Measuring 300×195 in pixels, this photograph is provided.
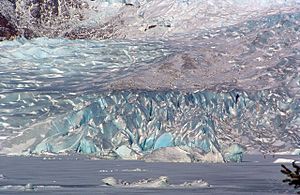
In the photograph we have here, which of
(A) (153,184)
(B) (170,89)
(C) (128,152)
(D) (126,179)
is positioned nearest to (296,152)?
(B) (170,89)

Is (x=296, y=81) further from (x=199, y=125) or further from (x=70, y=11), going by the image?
(x=70, y=11)

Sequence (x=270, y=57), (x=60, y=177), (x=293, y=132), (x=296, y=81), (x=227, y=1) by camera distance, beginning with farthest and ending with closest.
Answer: (x=227, y=1)
(x=270, y=57)
(x=296, y=81)
(x=293, y=132)
(x=60, y=177)

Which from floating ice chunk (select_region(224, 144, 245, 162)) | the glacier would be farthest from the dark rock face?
floating ice chunk (select_region(224, 144, 245, 162))

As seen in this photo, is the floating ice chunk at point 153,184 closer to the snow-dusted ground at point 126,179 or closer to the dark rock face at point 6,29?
the snow-dusted ground at point 126,179

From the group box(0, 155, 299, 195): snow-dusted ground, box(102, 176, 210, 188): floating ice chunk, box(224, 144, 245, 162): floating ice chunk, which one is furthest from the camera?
box(224, 144, 245, 162): floating ice chunk

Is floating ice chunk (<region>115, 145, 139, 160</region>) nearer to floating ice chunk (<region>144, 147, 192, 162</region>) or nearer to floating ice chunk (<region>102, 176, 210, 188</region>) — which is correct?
floating ice chunk (<region>144, 147, 192, 162</region>)

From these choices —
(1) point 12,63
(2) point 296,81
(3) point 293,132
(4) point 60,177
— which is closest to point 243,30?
(2) point 296,81

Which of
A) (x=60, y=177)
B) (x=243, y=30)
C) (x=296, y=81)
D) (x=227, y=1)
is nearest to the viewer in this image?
(x=60, y=177)
